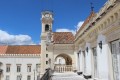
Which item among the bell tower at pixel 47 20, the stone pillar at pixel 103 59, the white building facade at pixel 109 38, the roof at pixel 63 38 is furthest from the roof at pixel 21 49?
the stone pillar at pixel 103 59

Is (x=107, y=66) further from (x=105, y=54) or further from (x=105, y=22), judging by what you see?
(x=105, y=22)

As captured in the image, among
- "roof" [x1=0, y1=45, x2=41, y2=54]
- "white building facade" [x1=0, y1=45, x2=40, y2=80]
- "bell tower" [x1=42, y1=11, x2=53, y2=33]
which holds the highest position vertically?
"bell tower" [x1=42, y1=11, x2=53, y2=33]

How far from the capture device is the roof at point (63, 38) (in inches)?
1019

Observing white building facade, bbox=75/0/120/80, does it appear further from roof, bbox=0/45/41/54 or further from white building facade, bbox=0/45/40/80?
roof, bbox=0/45/41/54

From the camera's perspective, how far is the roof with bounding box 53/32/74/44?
25891 mm

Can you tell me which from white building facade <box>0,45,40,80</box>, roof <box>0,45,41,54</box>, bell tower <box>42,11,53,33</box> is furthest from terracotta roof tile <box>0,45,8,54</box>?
bell tower <box>42,11,53,33</box>

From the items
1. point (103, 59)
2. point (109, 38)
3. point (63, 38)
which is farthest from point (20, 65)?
point (109, 38)

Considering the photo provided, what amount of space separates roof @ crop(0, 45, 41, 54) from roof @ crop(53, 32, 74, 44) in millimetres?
19696

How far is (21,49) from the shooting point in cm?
4934

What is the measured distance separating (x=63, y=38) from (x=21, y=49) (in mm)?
23602

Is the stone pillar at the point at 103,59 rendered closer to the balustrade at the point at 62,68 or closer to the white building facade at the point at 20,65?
the balustrade at the point at 62,68

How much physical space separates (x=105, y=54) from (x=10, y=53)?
131 feet

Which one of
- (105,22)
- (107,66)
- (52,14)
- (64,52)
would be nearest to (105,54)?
(107,66)

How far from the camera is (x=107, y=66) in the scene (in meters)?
9.77
